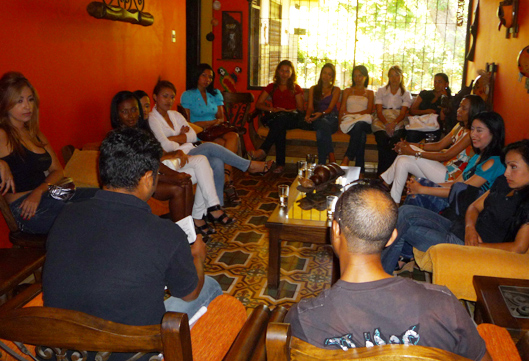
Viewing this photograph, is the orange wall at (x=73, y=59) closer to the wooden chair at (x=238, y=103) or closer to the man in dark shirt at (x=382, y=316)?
the wooden chair at (x=238, y=103)

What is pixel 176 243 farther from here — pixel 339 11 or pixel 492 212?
pixel 339 11

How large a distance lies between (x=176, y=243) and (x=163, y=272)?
0.09m

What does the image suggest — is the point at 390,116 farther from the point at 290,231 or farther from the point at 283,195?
the point at 290,231

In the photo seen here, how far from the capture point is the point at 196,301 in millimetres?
1857

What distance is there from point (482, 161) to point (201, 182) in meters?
Result: 2.11

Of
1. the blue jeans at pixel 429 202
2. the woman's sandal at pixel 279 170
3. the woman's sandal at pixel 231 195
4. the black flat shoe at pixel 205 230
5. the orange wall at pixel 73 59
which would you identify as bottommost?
the black flat shoe at pixel 205 230

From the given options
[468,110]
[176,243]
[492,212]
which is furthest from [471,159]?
[176,243]

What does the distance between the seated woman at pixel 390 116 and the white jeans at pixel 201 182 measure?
2.37 metres

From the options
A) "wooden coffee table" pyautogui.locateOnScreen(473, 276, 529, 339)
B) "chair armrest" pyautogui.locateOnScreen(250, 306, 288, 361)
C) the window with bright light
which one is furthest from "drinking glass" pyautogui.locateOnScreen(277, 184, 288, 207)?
the window with bright light

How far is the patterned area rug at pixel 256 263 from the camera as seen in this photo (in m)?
2.99

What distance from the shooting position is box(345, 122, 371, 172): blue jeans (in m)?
5.59

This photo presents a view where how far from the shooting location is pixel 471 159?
338cm

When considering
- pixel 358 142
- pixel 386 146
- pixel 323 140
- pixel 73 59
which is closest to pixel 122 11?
pixel 73 59

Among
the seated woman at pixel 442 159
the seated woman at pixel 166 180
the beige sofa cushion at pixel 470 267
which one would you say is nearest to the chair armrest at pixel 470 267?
the beige sofa cushion at pixel 470 267
